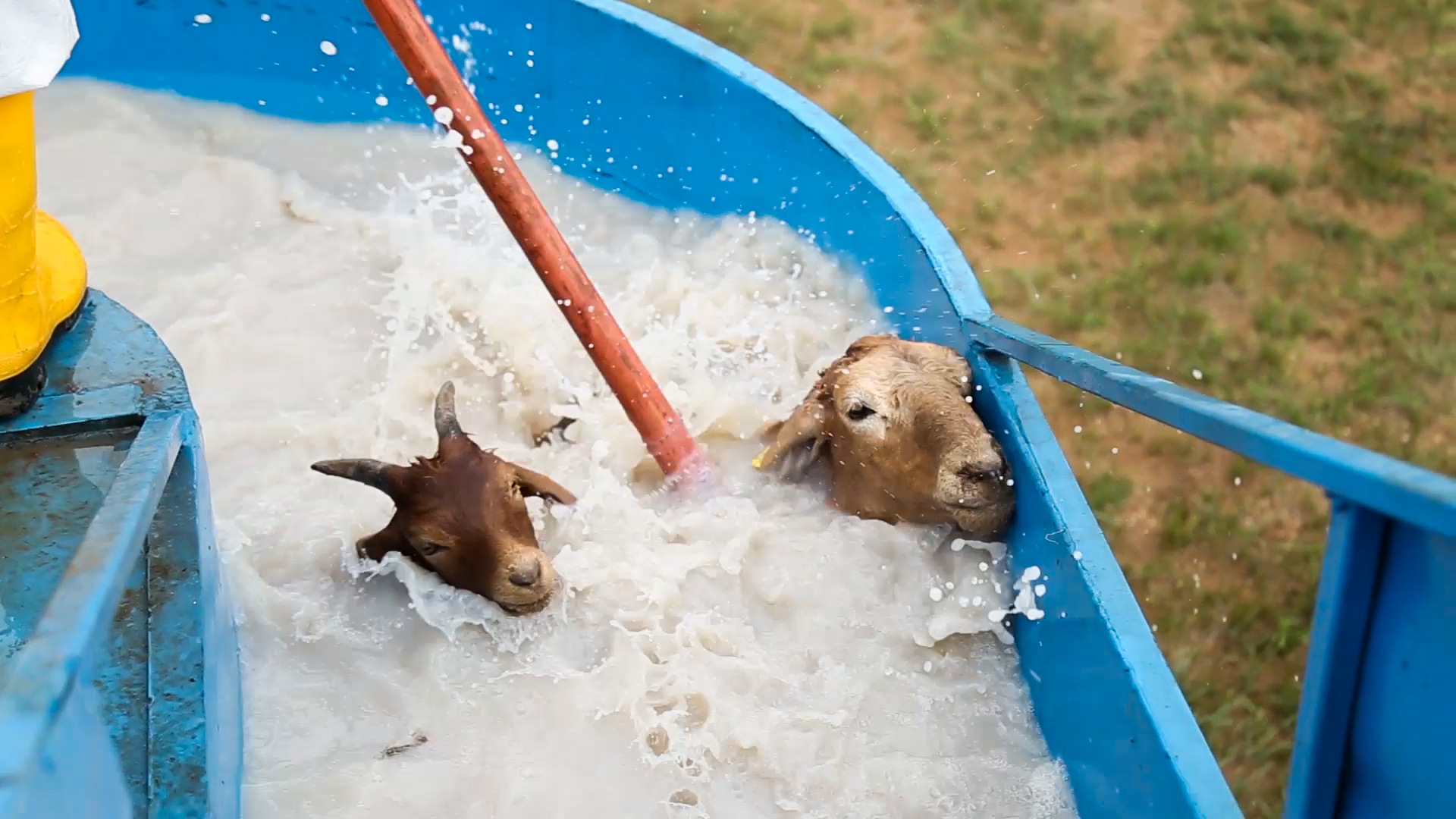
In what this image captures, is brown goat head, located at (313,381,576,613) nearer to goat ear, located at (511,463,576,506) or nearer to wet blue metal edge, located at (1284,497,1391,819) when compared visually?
goat ear, located at (511,463,576,506)

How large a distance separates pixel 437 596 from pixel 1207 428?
178 cm

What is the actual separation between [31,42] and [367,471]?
1078 mm

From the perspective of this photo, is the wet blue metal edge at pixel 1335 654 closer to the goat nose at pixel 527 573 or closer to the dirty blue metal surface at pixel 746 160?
the dirty blue metal surface at pixel 746 160

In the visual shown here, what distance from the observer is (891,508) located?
2.87m

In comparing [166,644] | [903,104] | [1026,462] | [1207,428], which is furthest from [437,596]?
[903,104]

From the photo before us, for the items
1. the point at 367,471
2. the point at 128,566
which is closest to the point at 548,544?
the point at 367,471

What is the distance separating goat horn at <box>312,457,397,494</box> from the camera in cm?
265

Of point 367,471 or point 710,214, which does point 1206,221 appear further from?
point 367,471

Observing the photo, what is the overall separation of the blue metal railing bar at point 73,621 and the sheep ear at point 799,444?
150 centimetres

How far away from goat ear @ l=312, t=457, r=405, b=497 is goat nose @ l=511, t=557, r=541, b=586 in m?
0.34

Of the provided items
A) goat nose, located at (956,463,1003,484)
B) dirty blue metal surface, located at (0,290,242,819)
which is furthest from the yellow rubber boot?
goat nose, located at (956,463,1003,484)

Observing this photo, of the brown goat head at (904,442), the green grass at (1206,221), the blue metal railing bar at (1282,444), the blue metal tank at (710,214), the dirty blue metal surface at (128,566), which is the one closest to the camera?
the blue metal railing bar at (1282,444)

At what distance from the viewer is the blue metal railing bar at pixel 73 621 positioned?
1.20 m

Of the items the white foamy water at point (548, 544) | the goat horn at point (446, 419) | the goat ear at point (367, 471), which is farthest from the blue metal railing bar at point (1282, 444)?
the goat ear at point (367, 471)
